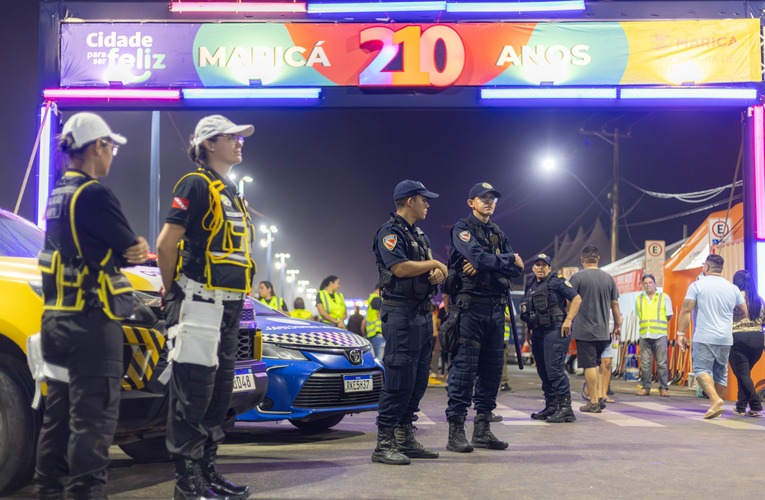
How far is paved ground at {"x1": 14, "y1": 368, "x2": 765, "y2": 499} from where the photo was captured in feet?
17.0

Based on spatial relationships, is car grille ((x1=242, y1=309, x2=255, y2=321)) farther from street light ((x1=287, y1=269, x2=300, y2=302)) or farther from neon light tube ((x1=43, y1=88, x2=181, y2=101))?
street light ((x1=287, y1=269, x2=300, y2=302))

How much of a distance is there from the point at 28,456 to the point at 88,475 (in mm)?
1074

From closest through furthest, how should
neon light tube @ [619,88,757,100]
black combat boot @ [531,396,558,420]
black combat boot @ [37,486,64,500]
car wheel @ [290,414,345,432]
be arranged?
black combat boot @ [37,486,64,500], car wheel @ [290,414,345,432], black combat boot @ [531,396,558,420], neon light tube @ [619,88,757,100]

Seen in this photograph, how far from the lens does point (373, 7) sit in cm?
1227

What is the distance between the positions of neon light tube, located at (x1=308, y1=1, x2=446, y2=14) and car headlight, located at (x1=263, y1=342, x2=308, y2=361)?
21.5 feet

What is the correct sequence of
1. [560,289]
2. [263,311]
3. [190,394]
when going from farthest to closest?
[560,289]
[263,311]
[190,394]

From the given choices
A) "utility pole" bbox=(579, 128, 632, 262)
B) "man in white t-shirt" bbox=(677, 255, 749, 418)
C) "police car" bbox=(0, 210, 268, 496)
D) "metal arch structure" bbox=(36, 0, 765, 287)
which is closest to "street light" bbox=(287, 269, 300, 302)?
"utility pole" bbox=(579, 128, 632, 262)

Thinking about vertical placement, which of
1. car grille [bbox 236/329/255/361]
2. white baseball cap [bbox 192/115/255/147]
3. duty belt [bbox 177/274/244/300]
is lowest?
car grille [bbox 236/329/255/361]

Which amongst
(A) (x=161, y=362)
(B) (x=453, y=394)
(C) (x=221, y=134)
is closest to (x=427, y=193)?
(B) (x=453, y=394)

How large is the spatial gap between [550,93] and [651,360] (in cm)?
487

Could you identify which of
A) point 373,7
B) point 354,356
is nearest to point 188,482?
point 354,356

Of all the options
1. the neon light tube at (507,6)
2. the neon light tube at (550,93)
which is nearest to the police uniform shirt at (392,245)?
the neon light tube at (550,93)

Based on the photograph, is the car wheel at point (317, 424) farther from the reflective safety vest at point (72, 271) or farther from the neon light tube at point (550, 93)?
the neon light tube at point (550, 93)

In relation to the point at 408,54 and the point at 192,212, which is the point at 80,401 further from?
the point at 408,54
